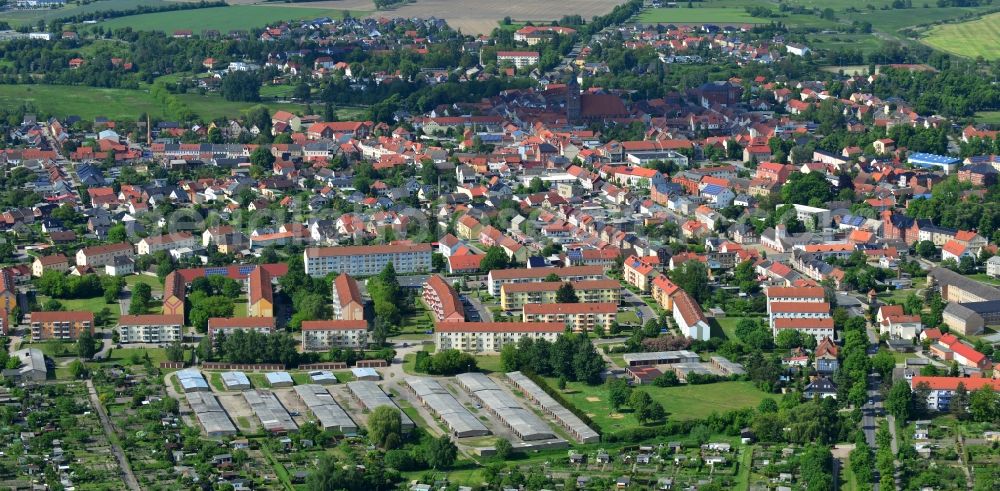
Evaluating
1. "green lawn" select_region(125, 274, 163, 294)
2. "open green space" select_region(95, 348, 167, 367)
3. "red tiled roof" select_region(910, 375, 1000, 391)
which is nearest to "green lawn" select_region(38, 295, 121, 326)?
"green lawn" select_region(125, 274, 163, 294)

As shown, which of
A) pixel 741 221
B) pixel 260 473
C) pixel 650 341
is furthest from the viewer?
pixel 741 221

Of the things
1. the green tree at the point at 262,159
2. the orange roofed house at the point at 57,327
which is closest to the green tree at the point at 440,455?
the orange roofed house at the point at 57,327

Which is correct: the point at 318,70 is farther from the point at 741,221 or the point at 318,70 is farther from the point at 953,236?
the point at 953,236

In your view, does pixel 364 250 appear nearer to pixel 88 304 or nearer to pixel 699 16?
pixel 88 304

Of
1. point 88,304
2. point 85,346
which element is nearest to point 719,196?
point 88,304

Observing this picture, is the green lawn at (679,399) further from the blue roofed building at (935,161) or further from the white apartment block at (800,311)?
the blue roofed building at (935,161)

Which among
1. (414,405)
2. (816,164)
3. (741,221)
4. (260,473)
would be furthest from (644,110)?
(260,473)
